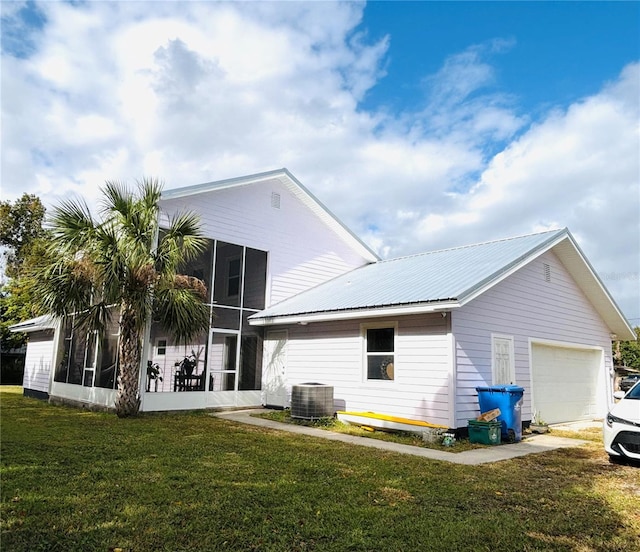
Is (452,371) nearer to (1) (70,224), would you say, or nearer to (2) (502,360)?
(2) (502,360)

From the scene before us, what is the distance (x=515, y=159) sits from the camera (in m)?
17.9

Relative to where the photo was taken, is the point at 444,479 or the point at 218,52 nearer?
the point at 444,479

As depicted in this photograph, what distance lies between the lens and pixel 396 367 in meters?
11.0

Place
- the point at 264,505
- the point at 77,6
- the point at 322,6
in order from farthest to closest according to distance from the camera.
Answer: the point at 322,6 → the point at 77,6 → the point at 264,505

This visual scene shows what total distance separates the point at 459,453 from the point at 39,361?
18.6 meters

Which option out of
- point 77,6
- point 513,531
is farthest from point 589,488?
point 77,6

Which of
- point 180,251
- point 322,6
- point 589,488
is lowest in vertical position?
point 589,488

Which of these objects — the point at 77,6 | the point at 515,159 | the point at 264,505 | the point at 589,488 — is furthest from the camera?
the point at 515,159

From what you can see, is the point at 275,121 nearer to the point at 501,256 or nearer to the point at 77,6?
the point at 77,6

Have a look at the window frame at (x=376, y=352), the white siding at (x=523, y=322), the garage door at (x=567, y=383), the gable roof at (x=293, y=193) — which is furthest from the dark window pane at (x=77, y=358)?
the garage door at (x=567, y=383)

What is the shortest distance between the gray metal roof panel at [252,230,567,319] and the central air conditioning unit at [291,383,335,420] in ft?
6.68

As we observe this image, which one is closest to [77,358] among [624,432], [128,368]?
[128,368]

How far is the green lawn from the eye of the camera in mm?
3938

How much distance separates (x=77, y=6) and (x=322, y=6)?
4787mm
